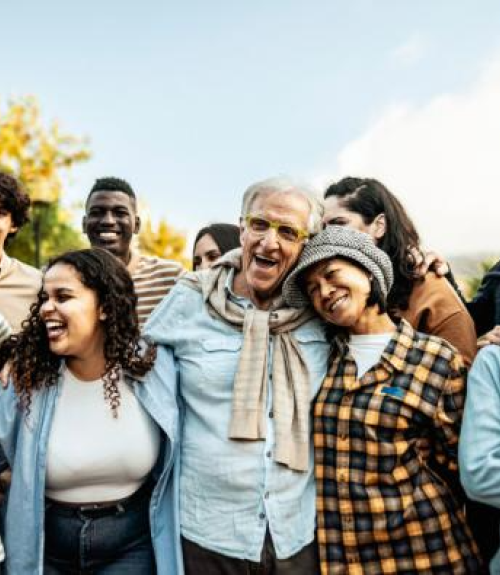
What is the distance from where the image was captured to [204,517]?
119 inches

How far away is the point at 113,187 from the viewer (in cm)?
526

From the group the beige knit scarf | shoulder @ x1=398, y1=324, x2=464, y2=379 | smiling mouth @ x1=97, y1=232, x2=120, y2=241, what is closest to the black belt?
the beige knit scarf

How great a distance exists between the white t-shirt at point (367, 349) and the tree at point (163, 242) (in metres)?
31.1

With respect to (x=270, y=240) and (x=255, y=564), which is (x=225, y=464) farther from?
(x=270, y=240)

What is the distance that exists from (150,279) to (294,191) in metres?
1.86

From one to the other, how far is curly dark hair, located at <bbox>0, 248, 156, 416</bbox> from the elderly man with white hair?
0.58ft

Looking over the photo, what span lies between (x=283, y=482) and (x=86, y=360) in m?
1.11

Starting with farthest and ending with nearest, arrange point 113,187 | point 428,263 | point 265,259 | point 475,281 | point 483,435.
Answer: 1. point 475,281
2. point 113,187
3. point 428,263
4. point 265,259
5. point 483,435

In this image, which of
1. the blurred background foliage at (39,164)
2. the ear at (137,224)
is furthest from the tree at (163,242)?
the ear at (137,224)

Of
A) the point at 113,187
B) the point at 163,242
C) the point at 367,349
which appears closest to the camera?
the point at 367,349

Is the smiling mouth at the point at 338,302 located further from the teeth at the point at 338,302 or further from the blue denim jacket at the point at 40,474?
the blue denim jacket at the point at 40,474

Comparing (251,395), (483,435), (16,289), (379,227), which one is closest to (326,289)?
(251,395)

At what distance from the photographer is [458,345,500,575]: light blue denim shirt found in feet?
8.75

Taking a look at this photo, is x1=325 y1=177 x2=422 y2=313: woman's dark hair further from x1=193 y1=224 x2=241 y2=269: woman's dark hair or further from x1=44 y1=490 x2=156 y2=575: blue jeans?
x1=44 y1=490 x2=156 y2=575: blue jeans
